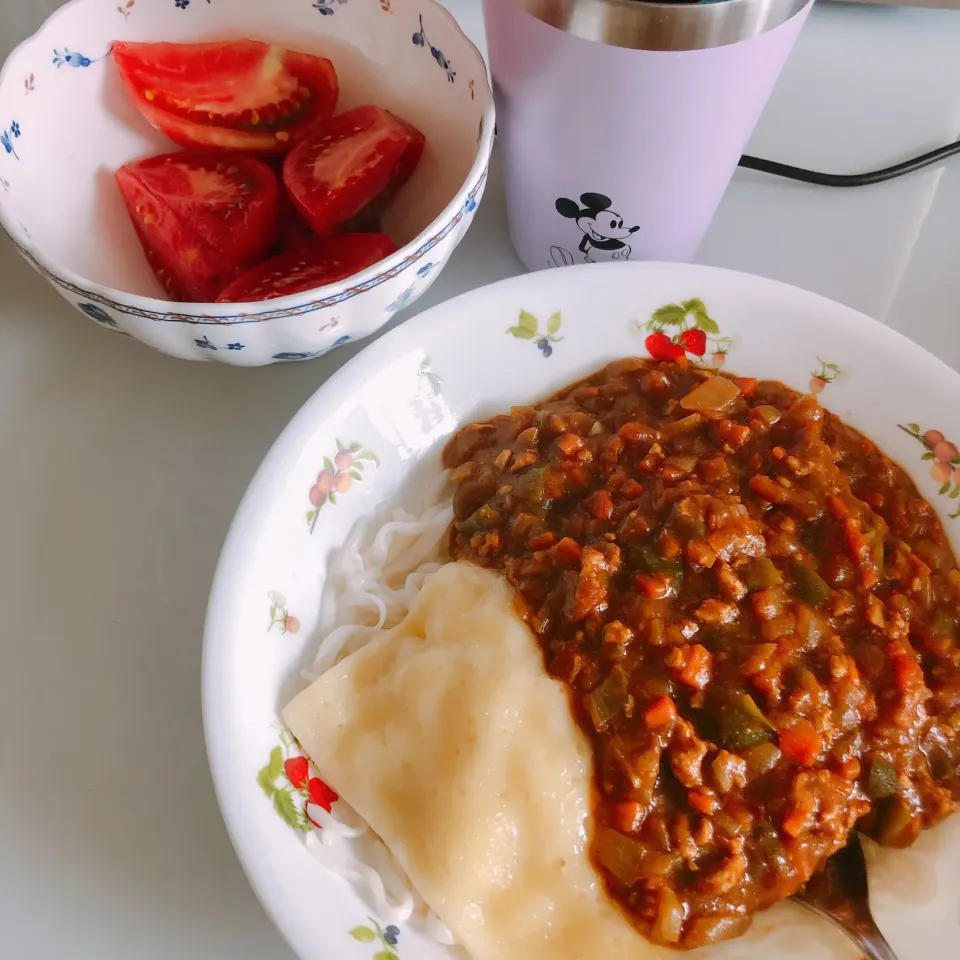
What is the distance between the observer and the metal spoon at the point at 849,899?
141cm

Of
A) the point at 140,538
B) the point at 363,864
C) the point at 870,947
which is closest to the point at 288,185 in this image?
the point at 140,538

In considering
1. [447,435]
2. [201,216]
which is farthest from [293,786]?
[201,216]

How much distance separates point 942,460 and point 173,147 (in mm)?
1861

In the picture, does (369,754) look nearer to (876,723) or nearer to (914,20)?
(876,723)

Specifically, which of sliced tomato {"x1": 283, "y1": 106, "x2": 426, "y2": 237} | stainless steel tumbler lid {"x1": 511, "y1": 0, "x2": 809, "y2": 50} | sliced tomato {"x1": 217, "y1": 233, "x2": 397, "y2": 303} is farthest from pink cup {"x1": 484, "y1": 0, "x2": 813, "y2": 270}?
sliced tomato {"x1": 217, "y1": 233, "x2": 397, "y2": 303}

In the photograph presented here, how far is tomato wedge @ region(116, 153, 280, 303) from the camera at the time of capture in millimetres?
1850

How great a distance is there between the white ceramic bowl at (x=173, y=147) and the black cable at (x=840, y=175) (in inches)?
35.3

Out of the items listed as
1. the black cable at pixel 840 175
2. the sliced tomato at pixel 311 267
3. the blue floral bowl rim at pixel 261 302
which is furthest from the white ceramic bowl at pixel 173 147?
the black cable at pixel 840 175

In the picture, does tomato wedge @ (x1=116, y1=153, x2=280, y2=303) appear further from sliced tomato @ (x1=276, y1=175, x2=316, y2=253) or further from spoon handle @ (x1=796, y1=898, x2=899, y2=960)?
spoon handle @ (x1=796, y1=898, x2=899, y2=960)

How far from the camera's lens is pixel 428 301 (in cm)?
218

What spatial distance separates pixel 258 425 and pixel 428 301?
21.0 inches

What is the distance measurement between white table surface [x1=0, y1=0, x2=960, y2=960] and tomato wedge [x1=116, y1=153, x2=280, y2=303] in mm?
267

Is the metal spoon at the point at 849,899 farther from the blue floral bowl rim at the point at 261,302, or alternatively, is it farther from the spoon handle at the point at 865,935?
the blue floral bowl rim at the point at 261,302

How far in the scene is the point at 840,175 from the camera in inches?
92.7
